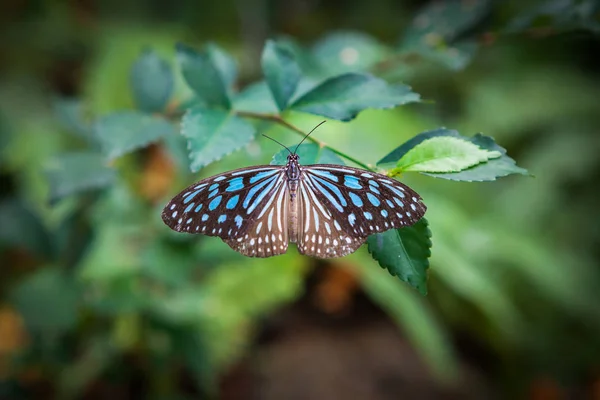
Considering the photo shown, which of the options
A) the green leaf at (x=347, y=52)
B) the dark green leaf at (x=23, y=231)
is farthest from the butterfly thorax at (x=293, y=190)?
the dark green leaf at (x=23, y=231)

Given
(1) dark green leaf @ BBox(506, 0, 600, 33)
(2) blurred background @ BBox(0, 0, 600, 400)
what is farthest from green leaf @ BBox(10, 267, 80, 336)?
(1) dark green leaf @ BBox(506, 0, 600, 33)

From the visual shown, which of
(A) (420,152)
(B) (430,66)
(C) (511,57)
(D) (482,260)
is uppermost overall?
(C) (511,57)

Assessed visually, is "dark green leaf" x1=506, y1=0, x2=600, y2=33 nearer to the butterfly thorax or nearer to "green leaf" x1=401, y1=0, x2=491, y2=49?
"green leaf" x1=401, y1=0, x2=491, y2=49

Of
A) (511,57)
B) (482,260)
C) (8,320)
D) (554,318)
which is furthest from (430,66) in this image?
(8,320)

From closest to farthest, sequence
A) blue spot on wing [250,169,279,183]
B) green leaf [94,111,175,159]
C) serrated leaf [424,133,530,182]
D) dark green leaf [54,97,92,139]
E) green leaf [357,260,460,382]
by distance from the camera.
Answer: serrated leaf [424,133,530,182] → blue spot on wing [250,169,279,183] → green leaf [94,111,175,159] → dark green leaf [54,97,92,139] → green leaf [357,260,460,382]

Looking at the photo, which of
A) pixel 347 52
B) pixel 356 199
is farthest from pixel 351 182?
pixel 347 52

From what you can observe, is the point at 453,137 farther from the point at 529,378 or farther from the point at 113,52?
the point at 113,52
